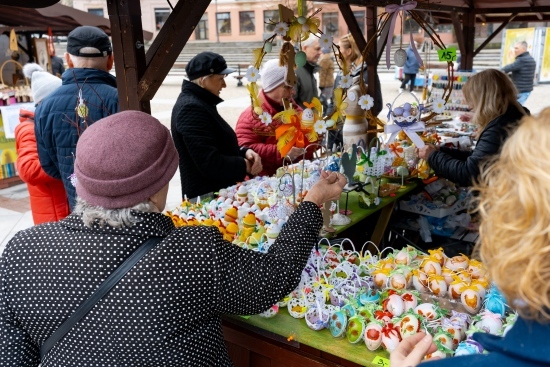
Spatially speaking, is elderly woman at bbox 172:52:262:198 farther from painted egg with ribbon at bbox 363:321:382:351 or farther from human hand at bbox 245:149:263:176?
painted egg with ribbon at bbox 363:321:382:351

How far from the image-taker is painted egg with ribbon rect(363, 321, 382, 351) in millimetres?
1559

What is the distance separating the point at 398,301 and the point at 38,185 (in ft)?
7.02

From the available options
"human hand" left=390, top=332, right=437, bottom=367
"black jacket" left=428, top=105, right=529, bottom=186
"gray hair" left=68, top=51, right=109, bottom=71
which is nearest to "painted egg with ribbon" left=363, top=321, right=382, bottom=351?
"human hand" left=390, top=332, right=437, bottom=367

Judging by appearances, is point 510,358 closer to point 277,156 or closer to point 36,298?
point 36,298

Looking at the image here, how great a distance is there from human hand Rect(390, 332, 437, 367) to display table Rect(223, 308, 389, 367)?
0.45m

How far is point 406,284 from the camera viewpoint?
191 cm

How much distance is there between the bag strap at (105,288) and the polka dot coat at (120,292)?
0.03ft

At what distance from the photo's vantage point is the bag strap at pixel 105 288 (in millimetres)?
1145

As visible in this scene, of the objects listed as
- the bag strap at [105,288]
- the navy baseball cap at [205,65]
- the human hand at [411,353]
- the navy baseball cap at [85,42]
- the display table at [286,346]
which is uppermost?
the navy baseball cap at [85,42]

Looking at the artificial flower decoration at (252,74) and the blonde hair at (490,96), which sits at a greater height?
the artificial flower decoration at (252,74)

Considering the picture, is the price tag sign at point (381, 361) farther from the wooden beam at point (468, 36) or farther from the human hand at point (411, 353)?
the wooden beam at point (468, 36)

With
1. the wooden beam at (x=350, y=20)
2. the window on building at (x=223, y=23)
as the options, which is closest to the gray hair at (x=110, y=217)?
the wooden beam at (x=350, y=20)

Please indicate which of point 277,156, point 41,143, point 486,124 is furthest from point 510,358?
point 277,156

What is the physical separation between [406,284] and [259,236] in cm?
73
